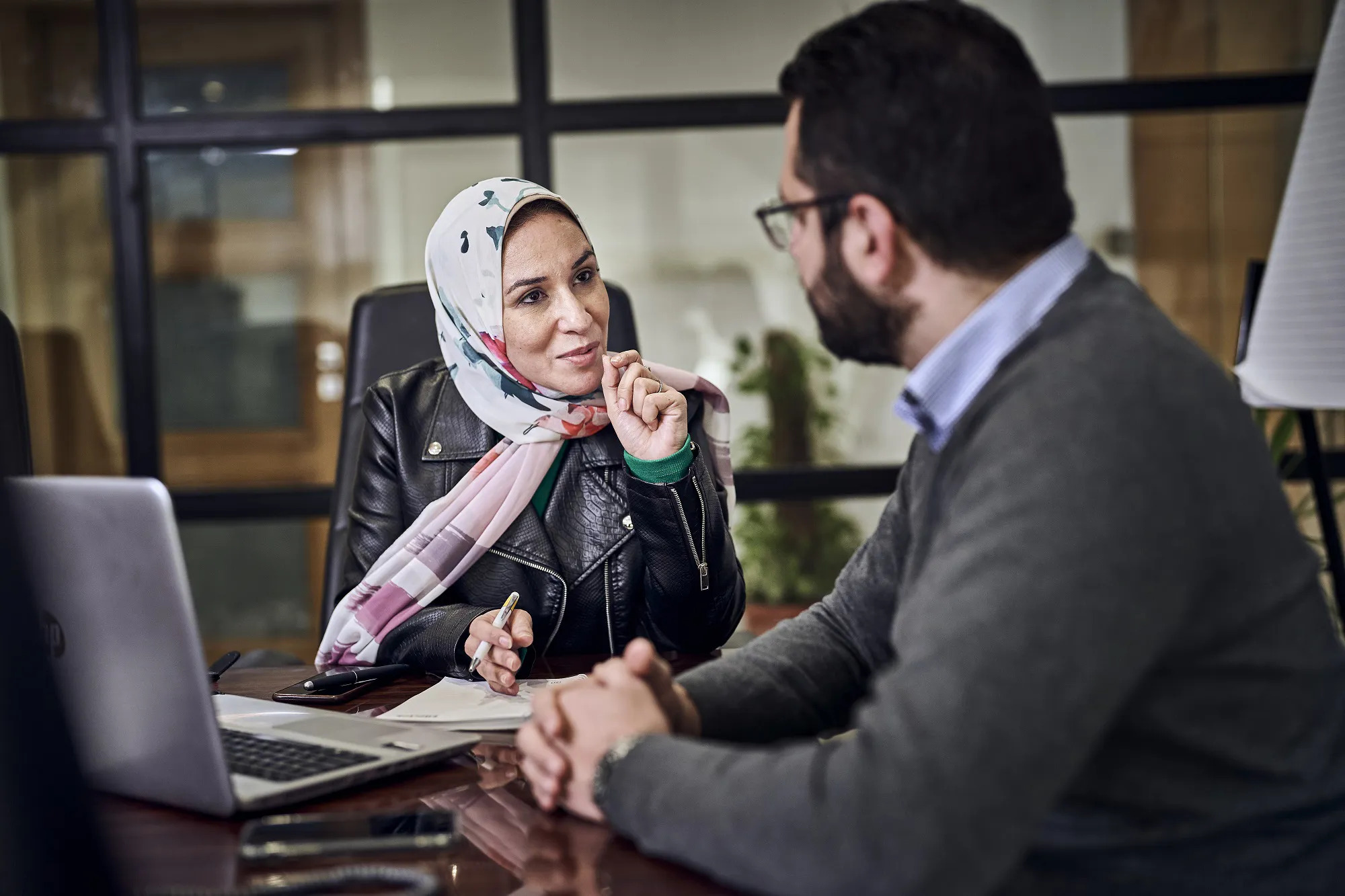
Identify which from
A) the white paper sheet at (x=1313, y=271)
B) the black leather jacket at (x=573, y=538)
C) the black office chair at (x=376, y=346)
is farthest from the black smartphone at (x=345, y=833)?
the white paper sheet at (x=1313, y=271)

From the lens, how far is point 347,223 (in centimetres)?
333

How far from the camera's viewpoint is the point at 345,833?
84 centimetres

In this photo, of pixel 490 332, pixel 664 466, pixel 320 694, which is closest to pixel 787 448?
pixel 490 332

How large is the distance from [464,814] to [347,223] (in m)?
2.66

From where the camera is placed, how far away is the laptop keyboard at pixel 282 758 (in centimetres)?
98

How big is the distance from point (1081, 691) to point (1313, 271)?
1310mm

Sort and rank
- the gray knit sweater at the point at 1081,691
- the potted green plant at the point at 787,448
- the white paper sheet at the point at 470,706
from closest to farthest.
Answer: the gray knit sweater at the point at 1081,691 < the white paper sheet at the point at 470,706 < the potted green plant at the point at 787,448

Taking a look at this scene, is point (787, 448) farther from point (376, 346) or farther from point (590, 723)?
point (590, 723)

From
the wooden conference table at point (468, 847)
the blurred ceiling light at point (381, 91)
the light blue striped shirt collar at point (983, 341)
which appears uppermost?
the blurred ceiling light at point (381, 91)

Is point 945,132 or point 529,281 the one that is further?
point 529,281

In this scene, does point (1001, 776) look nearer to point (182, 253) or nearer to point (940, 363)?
point (940, 363)

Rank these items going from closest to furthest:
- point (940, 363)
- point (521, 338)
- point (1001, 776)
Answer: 1. point (1001, 776)
2. point (940, 363)
3. point (521, 338)

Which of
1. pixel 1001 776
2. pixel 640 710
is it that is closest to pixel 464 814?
pixel 640 710

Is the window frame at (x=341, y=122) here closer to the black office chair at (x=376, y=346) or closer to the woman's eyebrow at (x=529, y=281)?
the black office chair at (x=376, y=346)
